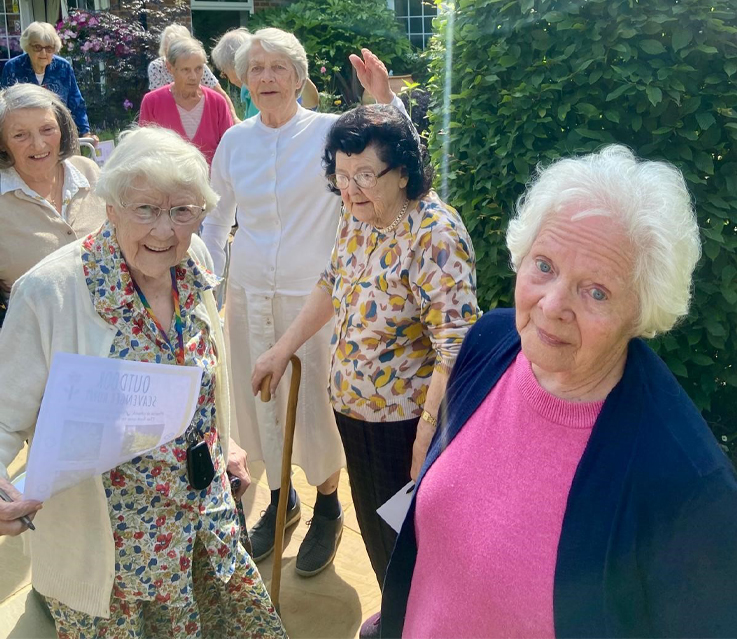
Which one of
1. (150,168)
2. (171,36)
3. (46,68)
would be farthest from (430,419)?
(46,68)

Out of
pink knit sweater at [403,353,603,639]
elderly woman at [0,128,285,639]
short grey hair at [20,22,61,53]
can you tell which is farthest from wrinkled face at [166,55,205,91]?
pink knit sweater at [403,353,603,639]

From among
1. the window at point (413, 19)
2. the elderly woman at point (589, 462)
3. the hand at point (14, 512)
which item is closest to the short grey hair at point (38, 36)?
the hand at point (14, 512)

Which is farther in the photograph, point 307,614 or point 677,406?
point 307,614

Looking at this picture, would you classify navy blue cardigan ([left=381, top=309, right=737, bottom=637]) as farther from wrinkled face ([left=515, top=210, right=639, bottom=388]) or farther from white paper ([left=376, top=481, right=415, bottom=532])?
white paper ([left=376, top=481, right=415, bottom=532])

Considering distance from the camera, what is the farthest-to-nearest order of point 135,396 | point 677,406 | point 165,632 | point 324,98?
point 324,98 < point 165,632 < point 135,396 < point 677,406

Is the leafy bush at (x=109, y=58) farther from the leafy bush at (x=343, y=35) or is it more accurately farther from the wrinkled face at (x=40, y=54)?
the wrinkled face at (x=40, y=54)

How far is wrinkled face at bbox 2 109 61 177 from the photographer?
2.85 metres

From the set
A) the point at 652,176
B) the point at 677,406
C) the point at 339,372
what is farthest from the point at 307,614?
the point at 652,176

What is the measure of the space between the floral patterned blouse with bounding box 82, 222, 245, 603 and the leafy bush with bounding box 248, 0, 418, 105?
10.9m

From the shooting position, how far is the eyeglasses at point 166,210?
1.96 metres

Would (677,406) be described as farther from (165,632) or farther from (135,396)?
(165,632)

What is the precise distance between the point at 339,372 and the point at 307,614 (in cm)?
121

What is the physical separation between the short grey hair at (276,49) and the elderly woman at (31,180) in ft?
2.52

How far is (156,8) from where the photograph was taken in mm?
12375
